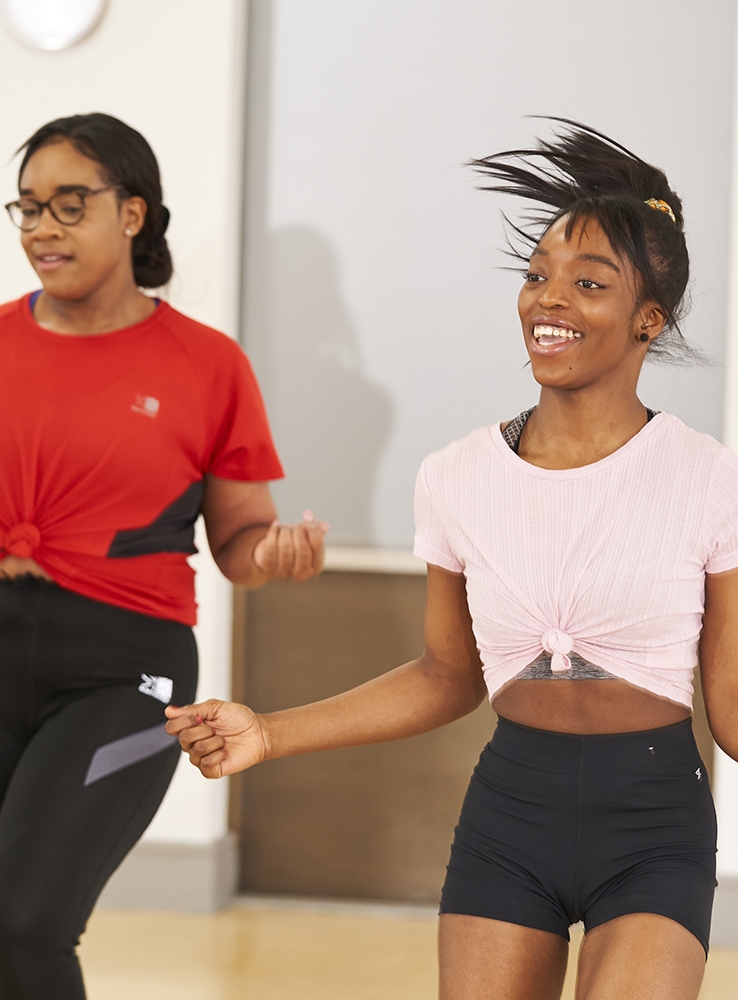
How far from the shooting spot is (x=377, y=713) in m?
1.84

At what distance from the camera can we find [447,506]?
1830 millimetres

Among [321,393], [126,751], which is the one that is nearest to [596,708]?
[126,751]

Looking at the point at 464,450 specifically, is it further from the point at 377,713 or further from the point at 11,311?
the point at 11,311

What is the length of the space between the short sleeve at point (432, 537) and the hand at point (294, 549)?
1.21ft

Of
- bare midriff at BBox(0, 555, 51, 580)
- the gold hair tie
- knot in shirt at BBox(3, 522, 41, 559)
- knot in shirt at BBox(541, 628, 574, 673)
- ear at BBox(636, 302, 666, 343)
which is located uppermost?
the gold hair tie

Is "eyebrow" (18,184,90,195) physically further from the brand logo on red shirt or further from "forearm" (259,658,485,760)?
"forearm" (259,658,485,760)

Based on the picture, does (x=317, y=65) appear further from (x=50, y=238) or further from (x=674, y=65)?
(x=50, y=238)

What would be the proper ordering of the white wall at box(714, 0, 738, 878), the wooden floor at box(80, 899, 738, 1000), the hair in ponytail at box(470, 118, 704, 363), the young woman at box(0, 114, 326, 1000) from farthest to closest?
the white wall at box(714, 0, 738, 878)
the wooden floor at box(80, 899, 738, 1000)
the young woman at box(0, 114, 326, 1000)
the hair in ponytail at box(470, 118, 704, 363)

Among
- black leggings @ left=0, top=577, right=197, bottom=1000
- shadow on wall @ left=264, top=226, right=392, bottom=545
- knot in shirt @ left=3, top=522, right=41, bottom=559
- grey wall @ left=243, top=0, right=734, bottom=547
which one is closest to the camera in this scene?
black leggings @ left=0, top=577, right=197, bottom=1000

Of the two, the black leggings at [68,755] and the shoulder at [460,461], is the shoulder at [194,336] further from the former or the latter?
the shoulder at [460,461]

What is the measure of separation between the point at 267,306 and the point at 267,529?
1.58 m

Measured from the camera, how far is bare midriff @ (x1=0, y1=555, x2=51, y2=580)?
2.18 meters

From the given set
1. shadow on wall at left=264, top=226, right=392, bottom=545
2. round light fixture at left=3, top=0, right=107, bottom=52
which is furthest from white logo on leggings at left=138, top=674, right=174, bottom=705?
round light fixture at left=3, top=0, right=107, bottom=52

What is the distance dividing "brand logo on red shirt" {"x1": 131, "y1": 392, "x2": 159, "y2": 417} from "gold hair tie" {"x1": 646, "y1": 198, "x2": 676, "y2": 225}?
0.94m
